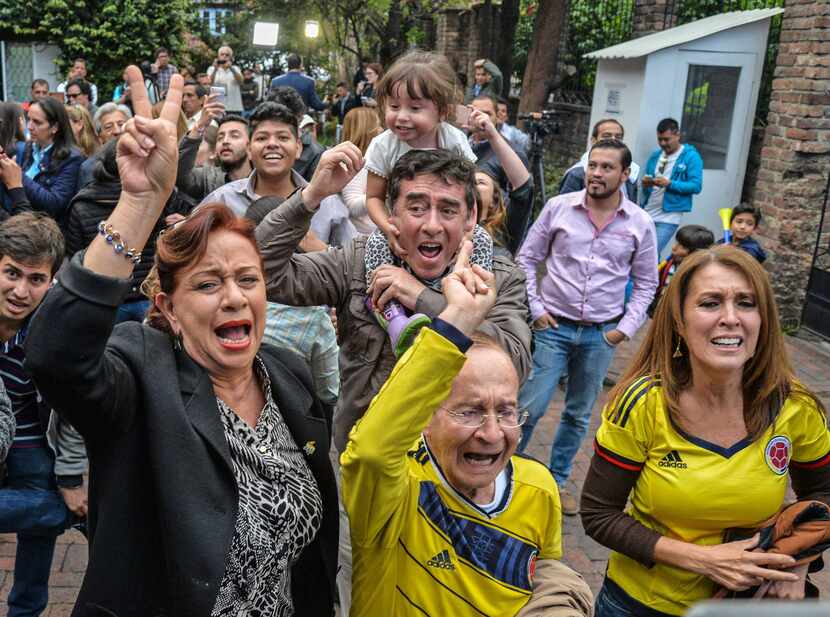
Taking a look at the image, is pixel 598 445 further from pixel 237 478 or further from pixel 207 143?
pixel 207 143

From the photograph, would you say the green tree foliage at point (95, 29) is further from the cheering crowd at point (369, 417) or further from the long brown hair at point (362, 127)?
the cheering crowd at point (369, 417)

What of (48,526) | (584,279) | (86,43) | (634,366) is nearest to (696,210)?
(584,279)

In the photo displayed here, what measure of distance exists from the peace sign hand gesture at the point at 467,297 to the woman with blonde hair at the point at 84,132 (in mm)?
6693

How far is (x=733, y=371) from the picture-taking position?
2.67 meters

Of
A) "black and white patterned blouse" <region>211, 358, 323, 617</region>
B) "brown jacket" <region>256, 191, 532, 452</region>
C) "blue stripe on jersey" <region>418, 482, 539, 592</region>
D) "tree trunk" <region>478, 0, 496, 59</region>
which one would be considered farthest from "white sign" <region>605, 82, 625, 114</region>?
"black and white patterned blouse" <region>211, 358, 323, 617</region>

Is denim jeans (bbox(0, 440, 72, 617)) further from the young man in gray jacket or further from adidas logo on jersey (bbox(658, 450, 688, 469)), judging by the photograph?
adidas logo on jersey (bbox(658, 450, 688, 469))

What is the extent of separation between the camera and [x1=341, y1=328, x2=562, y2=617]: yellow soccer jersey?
1948 mm

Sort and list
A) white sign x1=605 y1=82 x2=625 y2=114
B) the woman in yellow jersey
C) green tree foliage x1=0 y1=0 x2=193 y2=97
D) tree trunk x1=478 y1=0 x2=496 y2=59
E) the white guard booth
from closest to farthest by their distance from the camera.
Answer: the woman in yellow jersey
the white guard booth
white sign x1=605 y1=82 x2=625 y2=114
tree trunk x1=478 y1=0 x2=496 y2=59
green tree foliage x1=0 y1=0 x2=193 y2=97

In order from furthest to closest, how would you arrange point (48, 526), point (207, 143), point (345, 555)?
point (207, 143), point (48, 526), point (345, 555)

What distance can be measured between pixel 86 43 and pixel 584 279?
1928 centimetres

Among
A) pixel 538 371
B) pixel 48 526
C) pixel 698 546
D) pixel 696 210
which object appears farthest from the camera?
pixel 696 210

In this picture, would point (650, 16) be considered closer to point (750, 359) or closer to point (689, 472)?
point (750, 359)

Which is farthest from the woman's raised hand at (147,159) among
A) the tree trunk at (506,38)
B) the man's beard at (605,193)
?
the tree trunk at (506,38)

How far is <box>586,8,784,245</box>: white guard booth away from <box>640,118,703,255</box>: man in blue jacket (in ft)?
3.79
